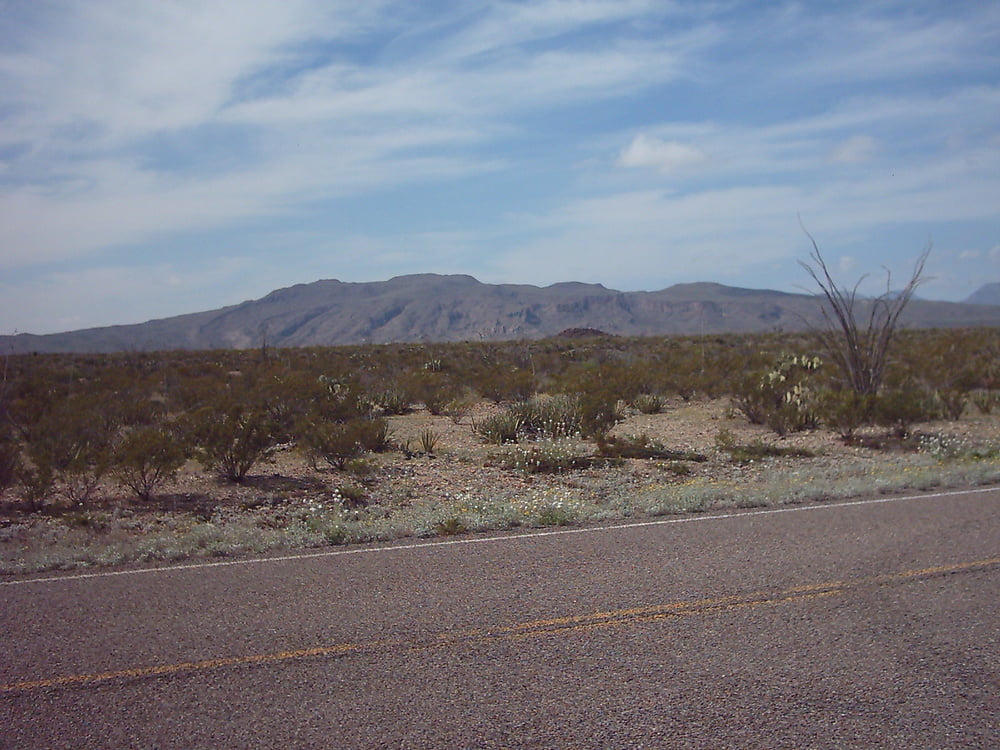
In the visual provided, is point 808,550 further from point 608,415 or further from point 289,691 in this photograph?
point 608,415

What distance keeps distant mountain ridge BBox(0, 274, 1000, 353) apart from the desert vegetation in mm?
87090

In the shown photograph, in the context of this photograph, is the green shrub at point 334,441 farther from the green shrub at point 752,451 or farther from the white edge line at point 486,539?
the green shrub at point 752,451

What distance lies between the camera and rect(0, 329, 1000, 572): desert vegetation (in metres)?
10.5

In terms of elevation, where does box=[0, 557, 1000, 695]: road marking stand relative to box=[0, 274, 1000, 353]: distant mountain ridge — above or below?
below

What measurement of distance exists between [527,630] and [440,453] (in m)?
11.1

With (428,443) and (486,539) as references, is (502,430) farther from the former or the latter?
(486,539)

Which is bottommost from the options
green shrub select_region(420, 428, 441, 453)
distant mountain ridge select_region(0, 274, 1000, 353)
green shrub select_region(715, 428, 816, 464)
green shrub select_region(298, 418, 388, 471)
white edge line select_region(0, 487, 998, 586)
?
green shrub select_region(715, 428, 816, 464)

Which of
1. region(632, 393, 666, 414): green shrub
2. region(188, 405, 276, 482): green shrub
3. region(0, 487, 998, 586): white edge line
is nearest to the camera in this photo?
region(0, 487, 998, 586): white edge line

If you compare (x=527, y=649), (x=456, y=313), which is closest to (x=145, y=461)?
(x=527, y=649)

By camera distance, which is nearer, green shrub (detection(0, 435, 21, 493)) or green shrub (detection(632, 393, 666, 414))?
green shrub (detection(0, 435, 21, 493))

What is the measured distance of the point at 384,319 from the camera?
13088 centimetres

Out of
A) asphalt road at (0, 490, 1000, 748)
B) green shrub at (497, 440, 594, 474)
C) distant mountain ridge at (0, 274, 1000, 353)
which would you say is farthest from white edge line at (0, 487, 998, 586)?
distant mountain ridge at (0, 274, 1000, 353)

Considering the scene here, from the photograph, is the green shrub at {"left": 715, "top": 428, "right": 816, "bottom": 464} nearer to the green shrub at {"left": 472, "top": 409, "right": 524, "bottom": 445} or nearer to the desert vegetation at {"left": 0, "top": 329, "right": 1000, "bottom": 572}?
the desert vegetation at {"left": 0, "top": 329, "right": 1000, "bottom": 572}

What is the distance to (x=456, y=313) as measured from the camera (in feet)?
437
